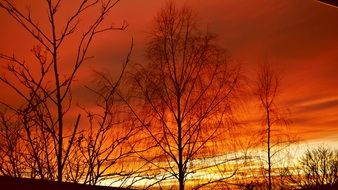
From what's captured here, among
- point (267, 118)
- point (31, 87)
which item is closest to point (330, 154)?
point (267, 118)

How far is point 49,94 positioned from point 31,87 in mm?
92

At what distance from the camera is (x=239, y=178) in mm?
9484

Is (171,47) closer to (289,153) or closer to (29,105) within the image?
(289,153)

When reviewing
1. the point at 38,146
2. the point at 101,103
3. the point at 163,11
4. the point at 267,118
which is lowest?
the point at 38,146

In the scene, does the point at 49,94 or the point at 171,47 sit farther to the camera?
the point at 171,47

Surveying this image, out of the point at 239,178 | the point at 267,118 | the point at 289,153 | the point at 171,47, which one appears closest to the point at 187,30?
the point at 171,47

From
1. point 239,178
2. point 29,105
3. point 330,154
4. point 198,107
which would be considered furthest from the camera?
point 330,154

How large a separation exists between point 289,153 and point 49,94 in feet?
42.1

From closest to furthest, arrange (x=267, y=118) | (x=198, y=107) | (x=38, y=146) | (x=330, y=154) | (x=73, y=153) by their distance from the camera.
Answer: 1. (x=38, y=146)
2. (x=73, y=153)
3. (x=198, y=107)
4. (x=267, y=118)
5. (x=330, y=154)

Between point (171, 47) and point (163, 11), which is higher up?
point (163, 11)

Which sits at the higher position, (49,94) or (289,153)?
(289,153)

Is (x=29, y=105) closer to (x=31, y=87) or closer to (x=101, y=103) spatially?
(x=31, y=87)

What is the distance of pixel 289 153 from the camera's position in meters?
14.0

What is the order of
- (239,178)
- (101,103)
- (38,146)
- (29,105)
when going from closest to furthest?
1. (29,105)
2. (38,146)
3. (101,103)
4. (239,178)
